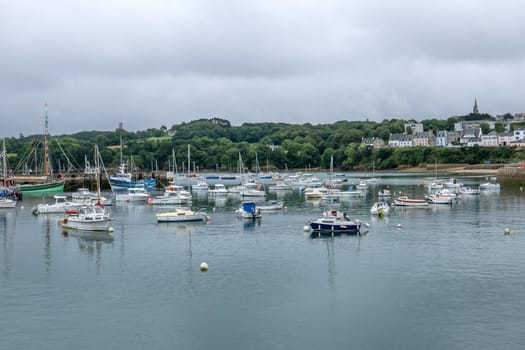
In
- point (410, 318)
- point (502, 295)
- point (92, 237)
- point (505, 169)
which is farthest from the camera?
point (505, 169)

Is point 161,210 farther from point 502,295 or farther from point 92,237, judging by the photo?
point 502,295

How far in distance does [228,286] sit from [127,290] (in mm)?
5226

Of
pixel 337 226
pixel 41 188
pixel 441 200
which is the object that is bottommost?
pixel 337 226

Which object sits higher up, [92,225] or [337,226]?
[92,225]

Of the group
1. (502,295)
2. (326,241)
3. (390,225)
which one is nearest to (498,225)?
(390,225)

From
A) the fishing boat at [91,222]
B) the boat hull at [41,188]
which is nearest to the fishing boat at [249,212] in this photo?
the fishing boat at [91,222]

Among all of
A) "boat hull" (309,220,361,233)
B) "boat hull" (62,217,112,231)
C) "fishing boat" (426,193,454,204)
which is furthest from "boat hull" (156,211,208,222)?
"fishing boat" (426,193,454,204)

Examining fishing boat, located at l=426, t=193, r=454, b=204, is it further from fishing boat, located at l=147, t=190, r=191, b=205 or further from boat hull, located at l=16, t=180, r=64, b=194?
boat hull, located at l=16, t=180, r=64, b=194

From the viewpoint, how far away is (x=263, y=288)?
31.8 meters

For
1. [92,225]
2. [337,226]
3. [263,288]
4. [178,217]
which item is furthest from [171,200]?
[263,288]

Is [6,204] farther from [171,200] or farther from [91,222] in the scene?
[91,222]

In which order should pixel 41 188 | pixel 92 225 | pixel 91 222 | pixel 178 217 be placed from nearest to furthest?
pixel 91 222 < pixel 92 225 < pixel 178 217 < pixel 41 188

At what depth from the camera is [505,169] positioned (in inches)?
5615

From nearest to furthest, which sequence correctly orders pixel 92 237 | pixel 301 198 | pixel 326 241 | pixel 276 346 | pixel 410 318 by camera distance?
pixel 276 346
pixel 410 318
pixel 326 241
pixel 92 237
pixel 301 198
